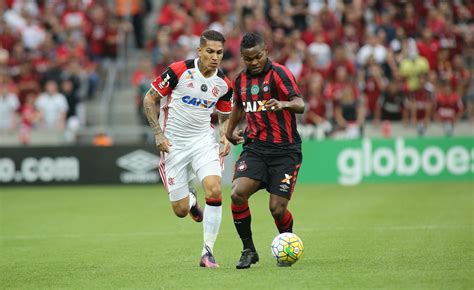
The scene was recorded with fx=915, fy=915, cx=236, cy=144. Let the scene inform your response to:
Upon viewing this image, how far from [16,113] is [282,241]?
1677 cm

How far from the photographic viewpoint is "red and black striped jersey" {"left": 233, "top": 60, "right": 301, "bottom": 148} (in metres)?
9.69

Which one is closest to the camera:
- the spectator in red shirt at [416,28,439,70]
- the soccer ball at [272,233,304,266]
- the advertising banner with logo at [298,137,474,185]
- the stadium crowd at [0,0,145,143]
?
the soccer ball at [272,233,304,266]

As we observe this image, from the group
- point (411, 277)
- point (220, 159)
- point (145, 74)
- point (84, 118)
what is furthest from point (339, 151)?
point (411, 277)

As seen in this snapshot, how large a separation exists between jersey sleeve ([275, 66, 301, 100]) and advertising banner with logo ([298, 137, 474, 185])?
12.3 m

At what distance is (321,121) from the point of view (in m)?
22.8

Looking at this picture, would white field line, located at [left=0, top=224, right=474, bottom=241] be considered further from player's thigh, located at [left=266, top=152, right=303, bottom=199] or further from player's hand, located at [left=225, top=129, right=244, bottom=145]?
player's thigh, located at [left=266, top=152, right=303, bottom=199]

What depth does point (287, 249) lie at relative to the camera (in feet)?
30.8

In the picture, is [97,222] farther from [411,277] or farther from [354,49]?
[354,49]

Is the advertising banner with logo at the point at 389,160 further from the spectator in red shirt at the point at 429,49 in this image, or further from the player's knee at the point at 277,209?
the player's knee at the point at 277,209

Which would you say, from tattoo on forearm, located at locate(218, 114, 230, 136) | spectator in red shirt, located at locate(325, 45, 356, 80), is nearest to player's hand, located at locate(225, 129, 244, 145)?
tattoo on forearm, located at locate(218, 114, 230, 136)

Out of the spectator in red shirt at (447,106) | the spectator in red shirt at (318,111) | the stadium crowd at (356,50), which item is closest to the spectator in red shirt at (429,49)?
the stadium crowd at (356,50)

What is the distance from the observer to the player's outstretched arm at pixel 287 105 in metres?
9.19

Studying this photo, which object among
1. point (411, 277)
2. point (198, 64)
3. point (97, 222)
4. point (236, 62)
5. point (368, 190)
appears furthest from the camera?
point (236, 62)

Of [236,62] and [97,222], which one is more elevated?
[236,62]
